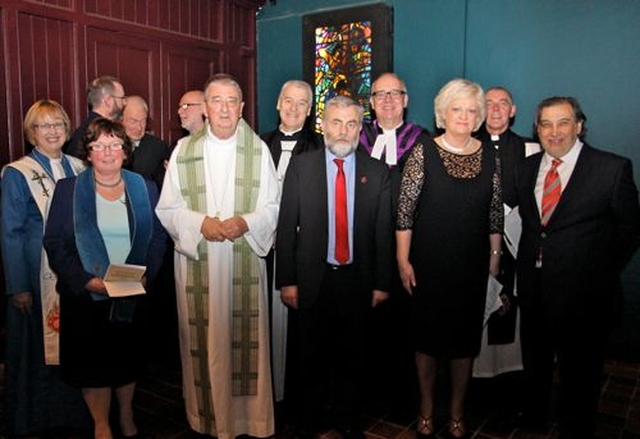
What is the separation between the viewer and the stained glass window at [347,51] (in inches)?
200

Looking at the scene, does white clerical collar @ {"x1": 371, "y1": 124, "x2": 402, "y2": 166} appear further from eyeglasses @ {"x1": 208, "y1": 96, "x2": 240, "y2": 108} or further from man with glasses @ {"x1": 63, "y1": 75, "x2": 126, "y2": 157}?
man with glasses @ {"x1": 63, "y1": 75, "x2": 126, "y2": 157}

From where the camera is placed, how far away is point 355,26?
523 centimetres

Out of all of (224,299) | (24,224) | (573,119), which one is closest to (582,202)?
(573,119)

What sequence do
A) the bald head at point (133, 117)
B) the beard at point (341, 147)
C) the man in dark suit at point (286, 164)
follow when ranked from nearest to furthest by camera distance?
the beard at point (341, 147) → the man in dark suit at point (286, 164) → the bald head at point (133, 117)

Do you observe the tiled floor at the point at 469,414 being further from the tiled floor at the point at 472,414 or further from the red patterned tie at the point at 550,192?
the red patterned tie at the point at 550,192

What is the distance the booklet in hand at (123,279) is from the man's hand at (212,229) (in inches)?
13.0

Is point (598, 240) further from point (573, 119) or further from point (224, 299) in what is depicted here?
point (224, 299)

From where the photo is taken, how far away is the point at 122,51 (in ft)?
15.9

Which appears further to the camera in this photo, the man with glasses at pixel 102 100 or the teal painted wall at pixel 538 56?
the teal painted wall at pixel 538 56

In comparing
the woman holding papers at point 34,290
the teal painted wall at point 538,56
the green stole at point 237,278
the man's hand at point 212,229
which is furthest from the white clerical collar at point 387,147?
the teal painted wall at point 538,56

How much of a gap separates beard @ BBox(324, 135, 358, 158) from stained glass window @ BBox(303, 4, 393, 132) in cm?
264

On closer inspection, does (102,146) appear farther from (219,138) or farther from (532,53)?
(532,53)

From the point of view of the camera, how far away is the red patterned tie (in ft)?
8.76

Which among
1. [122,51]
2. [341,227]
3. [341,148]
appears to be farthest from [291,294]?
[122,51]
